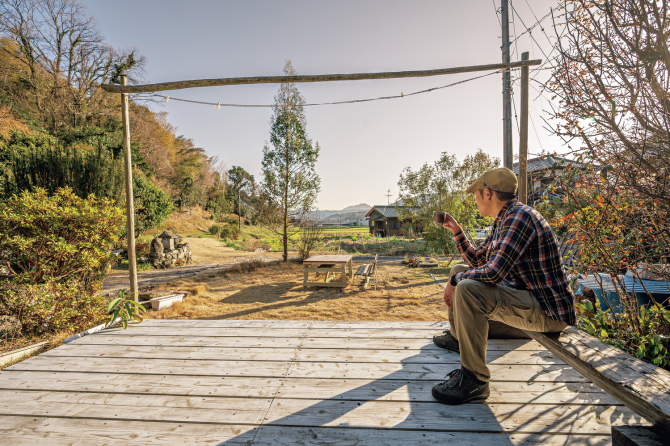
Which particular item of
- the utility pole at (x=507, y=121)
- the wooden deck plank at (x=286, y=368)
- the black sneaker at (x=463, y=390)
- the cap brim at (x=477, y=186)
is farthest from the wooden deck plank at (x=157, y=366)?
the utility pole at (x=507, y=121)

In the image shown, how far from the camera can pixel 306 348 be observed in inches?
97.6

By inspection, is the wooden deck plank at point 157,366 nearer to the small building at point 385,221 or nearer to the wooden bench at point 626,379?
the wooden bench at point 626,379

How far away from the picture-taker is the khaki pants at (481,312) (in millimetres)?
1717

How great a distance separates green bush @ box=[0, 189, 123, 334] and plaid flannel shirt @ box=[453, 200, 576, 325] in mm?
4274

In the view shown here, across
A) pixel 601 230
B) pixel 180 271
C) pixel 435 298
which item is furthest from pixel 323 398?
pixel 180 271

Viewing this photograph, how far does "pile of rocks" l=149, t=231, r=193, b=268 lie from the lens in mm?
11539

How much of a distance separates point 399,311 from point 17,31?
21.9m

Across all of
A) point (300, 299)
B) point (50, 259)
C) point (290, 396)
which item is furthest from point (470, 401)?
point (300, 299)

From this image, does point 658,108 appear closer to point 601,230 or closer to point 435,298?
point 601,230

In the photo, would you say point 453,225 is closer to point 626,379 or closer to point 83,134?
point 626,379

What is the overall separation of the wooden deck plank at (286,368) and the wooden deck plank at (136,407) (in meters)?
0.30

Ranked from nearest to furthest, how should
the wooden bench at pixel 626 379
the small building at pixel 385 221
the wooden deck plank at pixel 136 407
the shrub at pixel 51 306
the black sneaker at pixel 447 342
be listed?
the wooden bench at pixel 626 379
the wooden deck plank at pixel 136 407
the black sneaker at pixel 447 342
the shrub at pixel 51 306
the small building at pixel 385 221

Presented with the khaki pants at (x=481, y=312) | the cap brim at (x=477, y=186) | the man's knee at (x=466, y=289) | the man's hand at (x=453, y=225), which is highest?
the cap brim at (x=477, y=186)

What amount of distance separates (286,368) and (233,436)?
2.29 ft
